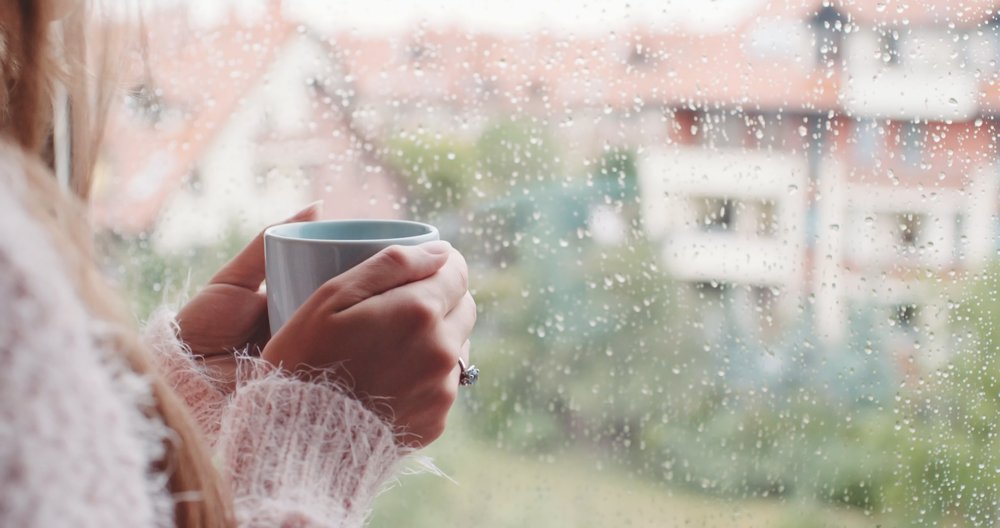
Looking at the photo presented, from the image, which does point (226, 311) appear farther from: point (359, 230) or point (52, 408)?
point (52, 408)

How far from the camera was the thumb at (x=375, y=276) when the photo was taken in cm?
47

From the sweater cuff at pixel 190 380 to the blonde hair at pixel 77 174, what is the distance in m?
0.11

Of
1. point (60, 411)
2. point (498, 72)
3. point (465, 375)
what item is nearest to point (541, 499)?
point (465, 375)

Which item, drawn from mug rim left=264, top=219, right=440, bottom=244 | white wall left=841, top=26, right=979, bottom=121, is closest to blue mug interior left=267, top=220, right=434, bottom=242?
mug rim left=264, top=219, right=440, bottom=244

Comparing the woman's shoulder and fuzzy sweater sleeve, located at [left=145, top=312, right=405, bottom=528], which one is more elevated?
the woman's shoulder

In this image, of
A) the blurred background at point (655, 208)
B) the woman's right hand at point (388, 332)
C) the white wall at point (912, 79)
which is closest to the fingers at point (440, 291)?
the woman's right hand at point (388, 332)

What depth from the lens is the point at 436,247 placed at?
0.50 metres

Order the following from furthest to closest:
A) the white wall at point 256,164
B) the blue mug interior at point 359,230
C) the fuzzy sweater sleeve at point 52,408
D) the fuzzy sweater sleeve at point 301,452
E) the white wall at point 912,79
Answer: the white wall at point 256,164 → the white wall at point 912,79 → the blue mug interior at point 359,230 → the fuzzy sweater sleeve at point 301,452 → the fuzzy sweater sleeve at point 52,408

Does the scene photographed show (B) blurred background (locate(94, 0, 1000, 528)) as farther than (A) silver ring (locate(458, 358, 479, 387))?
Yes

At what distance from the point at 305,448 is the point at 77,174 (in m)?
0.26

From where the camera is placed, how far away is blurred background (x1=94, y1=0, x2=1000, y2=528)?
0.68 metres

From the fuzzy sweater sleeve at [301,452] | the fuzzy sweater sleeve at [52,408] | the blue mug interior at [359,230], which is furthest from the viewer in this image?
the blue mug interior at [359,230]

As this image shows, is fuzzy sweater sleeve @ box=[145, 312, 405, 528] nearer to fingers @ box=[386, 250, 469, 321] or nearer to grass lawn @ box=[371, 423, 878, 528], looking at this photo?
fingers @ box=[386, 250, 469, 321]

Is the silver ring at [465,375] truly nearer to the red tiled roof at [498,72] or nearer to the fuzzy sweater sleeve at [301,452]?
the fuzzy sweater sleeve at [301,452]
